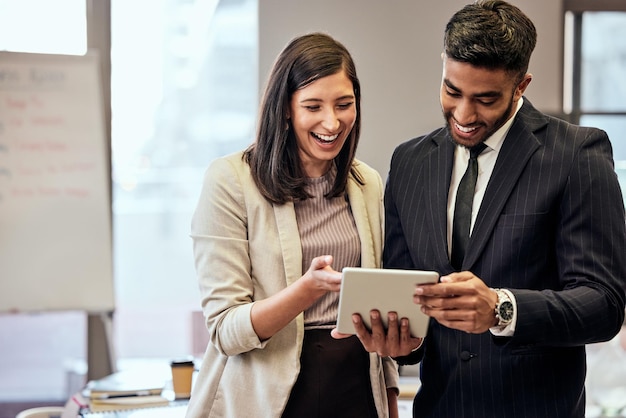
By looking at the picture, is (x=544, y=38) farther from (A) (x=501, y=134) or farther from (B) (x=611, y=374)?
(A) (x=501, y=134)

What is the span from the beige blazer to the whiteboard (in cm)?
173

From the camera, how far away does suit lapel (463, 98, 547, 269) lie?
1562mm

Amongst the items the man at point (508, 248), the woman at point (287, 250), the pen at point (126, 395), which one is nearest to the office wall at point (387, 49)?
the pen at point (126, 395)

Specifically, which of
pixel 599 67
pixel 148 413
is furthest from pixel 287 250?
pixel 599 67

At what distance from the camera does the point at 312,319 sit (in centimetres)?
186

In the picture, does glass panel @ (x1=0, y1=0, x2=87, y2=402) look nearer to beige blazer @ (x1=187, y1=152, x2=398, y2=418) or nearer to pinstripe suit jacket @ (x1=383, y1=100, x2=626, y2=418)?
beige blazer @ (x1=187, y1=152, x2=398, y2=418)

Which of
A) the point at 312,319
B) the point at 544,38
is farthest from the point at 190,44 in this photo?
the point at 312,319

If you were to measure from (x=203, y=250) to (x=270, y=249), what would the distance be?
16cm

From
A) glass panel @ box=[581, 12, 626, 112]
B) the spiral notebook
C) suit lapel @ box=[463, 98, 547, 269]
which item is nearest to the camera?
suit lapel @ box=[463, 98, 547, 269]

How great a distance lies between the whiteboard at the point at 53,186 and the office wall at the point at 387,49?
0.87 metres

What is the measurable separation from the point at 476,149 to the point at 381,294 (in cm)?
39

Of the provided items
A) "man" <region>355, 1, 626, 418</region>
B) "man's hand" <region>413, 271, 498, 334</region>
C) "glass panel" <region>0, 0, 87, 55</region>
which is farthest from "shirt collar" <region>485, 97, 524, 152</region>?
"glass panel" <region>0, 0, 87, 55</region>

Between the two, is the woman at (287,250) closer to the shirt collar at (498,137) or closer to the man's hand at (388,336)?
the man's hand at (388,336)

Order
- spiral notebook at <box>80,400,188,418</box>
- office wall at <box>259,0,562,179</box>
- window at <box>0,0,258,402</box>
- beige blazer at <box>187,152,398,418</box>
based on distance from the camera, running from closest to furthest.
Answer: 1. beige blazer at <box>187,152,398,418</box>
2. spiral notebook at <box>80,400,188,418</box>
3. office wall at <box>259,0,562,179</box>
4. window at <box>0,0,258,402</box>
